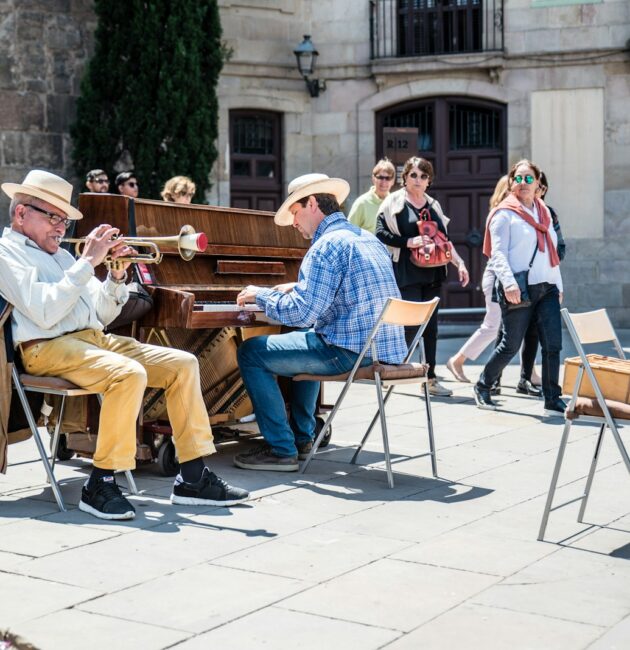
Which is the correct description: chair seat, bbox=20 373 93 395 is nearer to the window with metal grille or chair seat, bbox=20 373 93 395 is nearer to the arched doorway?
the arched doorway

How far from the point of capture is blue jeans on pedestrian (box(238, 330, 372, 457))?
6508 mm

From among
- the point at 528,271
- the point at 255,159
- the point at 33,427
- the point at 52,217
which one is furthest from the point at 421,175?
the point at 255,159

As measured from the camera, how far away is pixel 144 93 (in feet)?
53.0

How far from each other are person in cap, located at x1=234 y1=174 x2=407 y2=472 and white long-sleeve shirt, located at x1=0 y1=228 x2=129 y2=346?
778 mm

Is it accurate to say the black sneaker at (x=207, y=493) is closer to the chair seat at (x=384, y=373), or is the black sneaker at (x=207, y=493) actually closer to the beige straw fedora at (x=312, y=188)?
the chair seat at (x=384, y=373)

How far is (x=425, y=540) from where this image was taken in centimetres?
514

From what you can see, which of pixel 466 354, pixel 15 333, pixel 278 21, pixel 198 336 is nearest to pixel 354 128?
pixel 278 21

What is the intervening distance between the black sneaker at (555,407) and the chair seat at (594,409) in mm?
3592

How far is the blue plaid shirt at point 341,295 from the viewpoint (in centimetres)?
638

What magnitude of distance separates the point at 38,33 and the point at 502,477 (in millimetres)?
11342

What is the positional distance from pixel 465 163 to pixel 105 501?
1353 cm

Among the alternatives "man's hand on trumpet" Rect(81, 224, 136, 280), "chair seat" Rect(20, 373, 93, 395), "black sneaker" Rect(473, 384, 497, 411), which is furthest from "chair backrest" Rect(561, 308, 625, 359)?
"black sneaker" Rect(473, 384, 497, 411)

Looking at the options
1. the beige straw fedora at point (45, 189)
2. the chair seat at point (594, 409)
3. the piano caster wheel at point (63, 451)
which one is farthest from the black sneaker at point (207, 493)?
the chair seat at point (594, 409)

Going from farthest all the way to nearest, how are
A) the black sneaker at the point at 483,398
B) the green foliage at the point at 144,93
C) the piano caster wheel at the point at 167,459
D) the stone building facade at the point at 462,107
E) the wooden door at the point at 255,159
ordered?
the wooden door at the point at 255,159, the stone building facade at the point at 462,107, the green foliage at the point at 144,93, the black sneaker at the point at 483,398, the piano caster wheel at the point at 167,459
